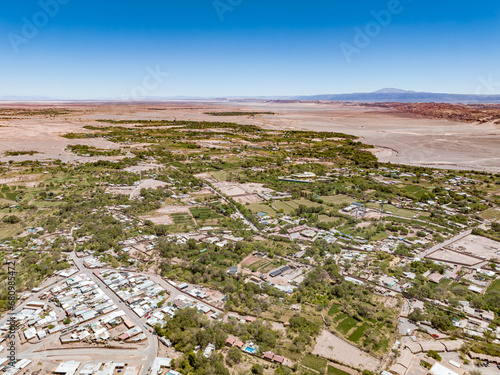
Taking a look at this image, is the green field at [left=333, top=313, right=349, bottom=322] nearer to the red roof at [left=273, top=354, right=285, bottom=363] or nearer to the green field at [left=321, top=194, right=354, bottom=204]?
the red roof at [left=273, top=354, right=285, bottom=363]

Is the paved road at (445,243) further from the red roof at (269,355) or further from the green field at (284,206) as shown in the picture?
the red roof at (269,355)

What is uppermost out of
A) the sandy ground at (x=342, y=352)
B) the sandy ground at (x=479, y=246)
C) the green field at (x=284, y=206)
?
the green field at (x=284, y=206)

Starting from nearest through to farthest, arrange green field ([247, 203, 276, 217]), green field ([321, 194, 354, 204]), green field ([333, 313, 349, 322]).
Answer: green field ([333, 313, 349, 322])
green field ([247, 203, 276, 217])
green field ([321, 194, 354, 204])

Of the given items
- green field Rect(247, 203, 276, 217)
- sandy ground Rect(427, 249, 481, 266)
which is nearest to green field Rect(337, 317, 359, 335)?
sandy ground Rect(427, 249, 481, 266)

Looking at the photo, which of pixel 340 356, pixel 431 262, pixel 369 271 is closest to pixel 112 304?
pixel 340 356

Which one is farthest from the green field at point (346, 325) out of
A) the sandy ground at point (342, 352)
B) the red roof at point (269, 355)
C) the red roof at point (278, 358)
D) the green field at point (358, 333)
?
the red roof at point (269, 355)
